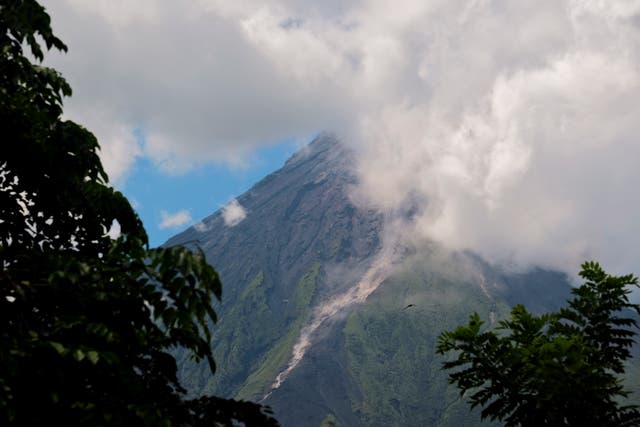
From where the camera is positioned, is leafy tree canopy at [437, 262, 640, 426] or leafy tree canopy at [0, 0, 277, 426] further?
leafy tree canopy at [437, 262, 640, 426]

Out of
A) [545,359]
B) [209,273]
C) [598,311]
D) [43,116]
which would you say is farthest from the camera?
[598,311]

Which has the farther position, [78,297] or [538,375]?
[538,375]

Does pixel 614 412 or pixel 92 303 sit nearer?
pixel 92 303

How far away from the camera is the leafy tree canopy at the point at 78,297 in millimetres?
7062

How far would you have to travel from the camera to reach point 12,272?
7.91 meters

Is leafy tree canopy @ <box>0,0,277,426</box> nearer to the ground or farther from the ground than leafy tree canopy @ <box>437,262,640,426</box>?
farther from the ground

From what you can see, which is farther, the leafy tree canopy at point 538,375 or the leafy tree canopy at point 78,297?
the leafy tree canopy at point 538,375

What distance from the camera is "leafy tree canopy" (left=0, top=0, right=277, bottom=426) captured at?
7062mm

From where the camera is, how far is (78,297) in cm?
757

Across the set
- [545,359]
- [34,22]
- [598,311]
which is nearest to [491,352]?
[545,359]

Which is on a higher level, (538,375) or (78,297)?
(78,297)

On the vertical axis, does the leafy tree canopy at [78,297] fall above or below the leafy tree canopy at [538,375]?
above

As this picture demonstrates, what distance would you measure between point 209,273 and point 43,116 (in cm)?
449

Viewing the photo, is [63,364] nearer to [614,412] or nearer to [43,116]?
[43,116]
